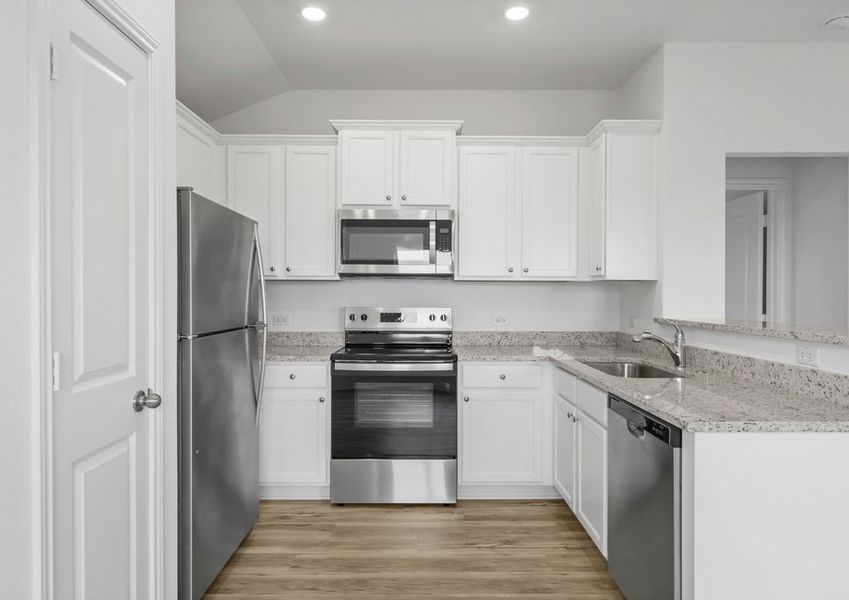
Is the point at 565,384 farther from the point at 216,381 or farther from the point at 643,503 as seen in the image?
the point at 216,381

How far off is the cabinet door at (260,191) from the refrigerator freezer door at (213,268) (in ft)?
2.55

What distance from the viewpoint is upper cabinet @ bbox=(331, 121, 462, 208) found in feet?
10.5

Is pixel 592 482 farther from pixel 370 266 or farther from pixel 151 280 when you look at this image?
pixel 151 280

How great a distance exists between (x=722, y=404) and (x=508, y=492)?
1674 millimetres

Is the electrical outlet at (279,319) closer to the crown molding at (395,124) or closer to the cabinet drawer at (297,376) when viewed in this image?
the cabinet drawer at (297,376)

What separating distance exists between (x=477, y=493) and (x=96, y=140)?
2.64 metres

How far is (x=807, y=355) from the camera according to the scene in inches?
72.8

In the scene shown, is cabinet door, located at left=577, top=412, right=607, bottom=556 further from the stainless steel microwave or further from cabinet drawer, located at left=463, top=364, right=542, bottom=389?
the stainless steel microwave

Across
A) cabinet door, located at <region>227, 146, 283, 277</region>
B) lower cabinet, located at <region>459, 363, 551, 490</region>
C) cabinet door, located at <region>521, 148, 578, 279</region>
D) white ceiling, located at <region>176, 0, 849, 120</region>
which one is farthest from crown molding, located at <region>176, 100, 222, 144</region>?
lower cabinet, located at <region>459, 363, 551, 490</region>

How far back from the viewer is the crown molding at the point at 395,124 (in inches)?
124

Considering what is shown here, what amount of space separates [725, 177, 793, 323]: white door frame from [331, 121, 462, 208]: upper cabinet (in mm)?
2342

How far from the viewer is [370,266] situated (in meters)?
3.20

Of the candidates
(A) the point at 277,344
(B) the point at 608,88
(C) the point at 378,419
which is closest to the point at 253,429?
(C) the point at 378,419

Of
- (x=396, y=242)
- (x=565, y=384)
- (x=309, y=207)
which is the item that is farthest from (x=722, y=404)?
(x=309, y=207)
